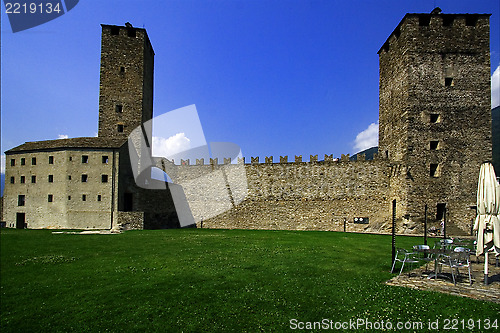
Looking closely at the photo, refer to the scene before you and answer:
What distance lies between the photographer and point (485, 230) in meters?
8.27

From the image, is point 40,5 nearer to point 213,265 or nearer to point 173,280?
point 173,280

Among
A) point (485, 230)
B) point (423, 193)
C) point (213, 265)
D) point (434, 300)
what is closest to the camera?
point (434, 300)

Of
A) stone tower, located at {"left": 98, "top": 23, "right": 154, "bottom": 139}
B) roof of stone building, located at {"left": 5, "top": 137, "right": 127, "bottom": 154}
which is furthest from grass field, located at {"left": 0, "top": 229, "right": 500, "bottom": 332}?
stone tower, located at {"left": 98, "top": 23, "right": 154, "bottom": 139}

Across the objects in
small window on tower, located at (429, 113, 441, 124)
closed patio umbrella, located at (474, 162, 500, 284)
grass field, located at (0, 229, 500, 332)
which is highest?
small window on tower, located at (429, 113, 441, 124)

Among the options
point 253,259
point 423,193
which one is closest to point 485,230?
point 253,259

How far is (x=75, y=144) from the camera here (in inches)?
1001

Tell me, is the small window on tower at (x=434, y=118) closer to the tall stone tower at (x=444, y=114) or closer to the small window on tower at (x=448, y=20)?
the tall stone tower at (x=444, y=114)

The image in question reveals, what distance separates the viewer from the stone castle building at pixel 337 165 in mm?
22172

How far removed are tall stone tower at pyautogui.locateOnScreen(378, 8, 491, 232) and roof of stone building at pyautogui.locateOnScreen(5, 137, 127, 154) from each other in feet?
81.9

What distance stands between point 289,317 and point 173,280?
12.3 ft

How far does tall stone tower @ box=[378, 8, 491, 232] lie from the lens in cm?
2202

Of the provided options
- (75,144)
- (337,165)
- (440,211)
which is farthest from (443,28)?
(75,144)

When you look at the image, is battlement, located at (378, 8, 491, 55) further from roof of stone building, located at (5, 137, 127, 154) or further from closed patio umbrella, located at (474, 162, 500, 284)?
roof of stone building, located at (5, 137, 127, 154)

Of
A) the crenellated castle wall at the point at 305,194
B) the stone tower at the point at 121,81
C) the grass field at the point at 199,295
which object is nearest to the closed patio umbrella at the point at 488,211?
the grass field at the point at 199,295
